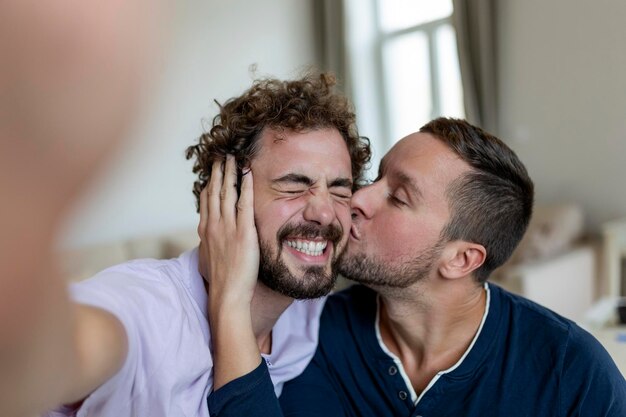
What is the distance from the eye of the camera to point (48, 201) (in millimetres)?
261

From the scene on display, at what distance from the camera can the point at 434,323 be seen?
140 centimetres

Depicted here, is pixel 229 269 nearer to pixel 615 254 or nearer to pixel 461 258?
pixel 461 258

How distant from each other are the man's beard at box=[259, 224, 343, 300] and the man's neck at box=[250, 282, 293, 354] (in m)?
0.03

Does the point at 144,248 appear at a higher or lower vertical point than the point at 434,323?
lower

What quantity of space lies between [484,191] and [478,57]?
328 cm

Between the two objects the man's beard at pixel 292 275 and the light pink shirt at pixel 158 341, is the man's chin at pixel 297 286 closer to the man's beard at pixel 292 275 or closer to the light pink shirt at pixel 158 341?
the man's beard at pixel 292 275

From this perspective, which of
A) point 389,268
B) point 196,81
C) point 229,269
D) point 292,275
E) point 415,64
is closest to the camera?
point 229,269

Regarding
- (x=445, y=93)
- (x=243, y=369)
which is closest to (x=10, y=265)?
(x=243, y=369)

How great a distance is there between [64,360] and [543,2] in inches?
166

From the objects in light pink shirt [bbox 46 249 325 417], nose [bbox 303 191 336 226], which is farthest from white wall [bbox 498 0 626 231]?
light pink shirt [bbox 46 249 325 417]

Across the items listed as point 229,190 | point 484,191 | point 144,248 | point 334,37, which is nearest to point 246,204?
point 229,190

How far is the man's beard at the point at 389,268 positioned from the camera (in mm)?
1377

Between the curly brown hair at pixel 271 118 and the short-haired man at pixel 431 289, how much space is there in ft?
0.60

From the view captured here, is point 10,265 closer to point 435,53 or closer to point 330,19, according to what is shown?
point 435,53
